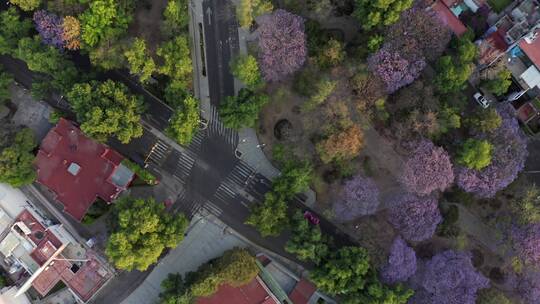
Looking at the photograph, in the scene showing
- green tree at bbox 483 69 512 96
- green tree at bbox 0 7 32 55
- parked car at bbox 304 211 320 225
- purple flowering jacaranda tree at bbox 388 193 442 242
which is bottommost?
purple flowering jacaranda tree at bbox 388 193 442 242

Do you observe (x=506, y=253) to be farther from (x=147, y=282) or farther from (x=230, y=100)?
(x=147, y=282)

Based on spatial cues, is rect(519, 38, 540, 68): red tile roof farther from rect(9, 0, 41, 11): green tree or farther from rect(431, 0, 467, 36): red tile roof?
rect(9, 0, 41, 11): green tree

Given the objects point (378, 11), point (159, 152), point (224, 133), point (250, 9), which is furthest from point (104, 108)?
point (378, 11)

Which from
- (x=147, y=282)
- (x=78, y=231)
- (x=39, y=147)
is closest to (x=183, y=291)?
(x=147, y=282)

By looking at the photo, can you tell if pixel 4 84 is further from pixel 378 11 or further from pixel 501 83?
pixel 501 83

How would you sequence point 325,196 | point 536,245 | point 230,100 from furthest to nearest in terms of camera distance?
point 325,196 < point 230,100 < point 536,245

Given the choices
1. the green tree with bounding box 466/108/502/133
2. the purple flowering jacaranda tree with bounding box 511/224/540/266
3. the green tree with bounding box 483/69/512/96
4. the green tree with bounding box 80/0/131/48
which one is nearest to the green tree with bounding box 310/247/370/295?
the purple flowering jacaranda tree with bounding box 511/224/540/266
